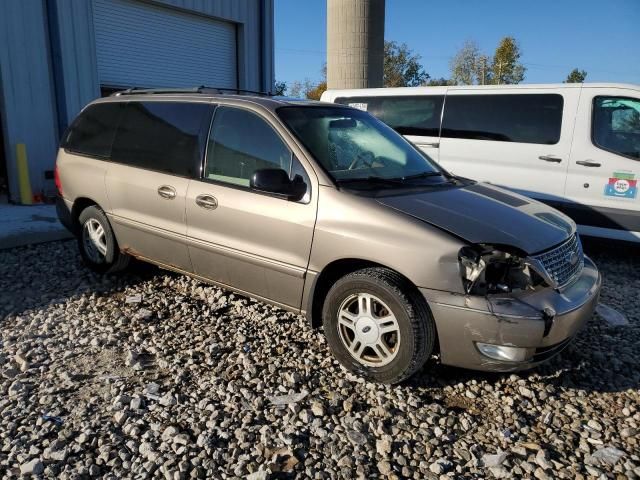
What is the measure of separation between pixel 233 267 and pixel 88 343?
117cm

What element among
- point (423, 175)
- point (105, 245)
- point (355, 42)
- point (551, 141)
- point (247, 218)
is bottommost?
point (105, 245)

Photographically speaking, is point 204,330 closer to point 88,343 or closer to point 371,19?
point 88,343

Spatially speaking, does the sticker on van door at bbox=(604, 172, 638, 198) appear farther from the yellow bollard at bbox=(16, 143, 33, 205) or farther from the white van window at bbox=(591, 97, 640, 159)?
the yellow bollard at bbox=(16, 143, 33, 205)

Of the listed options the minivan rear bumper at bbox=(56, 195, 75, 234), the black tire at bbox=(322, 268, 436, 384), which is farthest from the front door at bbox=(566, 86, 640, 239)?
the minivan rear bumper at bbox=(56, 195, 75, 234)

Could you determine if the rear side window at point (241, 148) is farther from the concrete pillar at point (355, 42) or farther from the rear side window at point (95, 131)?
the concrete pillar at point (355, 42)

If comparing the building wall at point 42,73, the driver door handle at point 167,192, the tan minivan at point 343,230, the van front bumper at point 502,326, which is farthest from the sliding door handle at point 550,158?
the building wall at point 42,73

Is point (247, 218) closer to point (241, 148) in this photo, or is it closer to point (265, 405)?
point (241, 148)

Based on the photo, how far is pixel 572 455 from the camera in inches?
107

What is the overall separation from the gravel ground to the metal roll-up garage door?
23.7ft

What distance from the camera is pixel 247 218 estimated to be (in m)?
3.74

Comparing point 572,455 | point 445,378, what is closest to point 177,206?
point 445,378

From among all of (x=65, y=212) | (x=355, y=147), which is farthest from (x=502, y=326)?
(x=65, y=212)

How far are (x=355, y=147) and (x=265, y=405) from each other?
6.55 feet

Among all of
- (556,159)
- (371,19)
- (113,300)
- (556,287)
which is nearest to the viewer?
(556,287)
